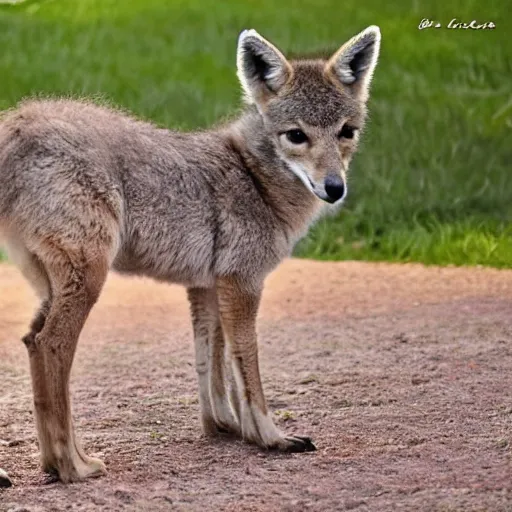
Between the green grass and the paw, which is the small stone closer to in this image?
the paw

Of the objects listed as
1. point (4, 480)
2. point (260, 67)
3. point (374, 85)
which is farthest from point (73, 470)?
point (374, 85)

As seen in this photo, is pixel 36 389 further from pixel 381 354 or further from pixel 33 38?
pixel 33 38

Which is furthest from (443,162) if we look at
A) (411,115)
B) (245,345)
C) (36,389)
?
(36,389)

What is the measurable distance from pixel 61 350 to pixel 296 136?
1742mm

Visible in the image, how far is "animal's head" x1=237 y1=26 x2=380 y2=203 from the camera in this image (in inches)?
238

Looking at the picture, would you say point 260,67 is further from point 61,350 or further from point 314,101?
point 61,350

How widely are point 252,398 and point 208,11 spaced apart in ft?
39.2

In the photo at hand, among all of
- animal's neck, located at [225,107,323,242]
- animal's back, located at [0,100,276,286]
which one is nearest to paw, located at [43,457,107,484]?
animal's back, located at [0,100,276,286]

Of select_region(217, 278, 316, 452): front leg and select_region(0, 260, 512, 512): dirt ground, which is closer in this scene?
select_region(0, 260, 512, 512): dirt ground

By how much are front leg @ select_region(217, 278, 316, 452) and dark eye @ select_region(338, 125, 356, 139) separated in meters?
0.96

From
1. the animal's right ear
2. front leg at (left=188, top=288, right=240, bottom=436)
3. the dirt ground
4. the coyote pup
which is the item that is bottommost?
the dirt ground

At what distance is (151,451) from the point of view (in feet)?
20.0

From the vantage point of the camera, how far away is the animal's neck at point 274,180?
6332 millimetres

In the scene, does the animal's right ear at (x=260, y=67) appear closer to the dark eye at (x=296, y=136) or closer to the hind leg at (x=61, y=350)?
the dark eye at (x=296, y=136)
